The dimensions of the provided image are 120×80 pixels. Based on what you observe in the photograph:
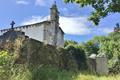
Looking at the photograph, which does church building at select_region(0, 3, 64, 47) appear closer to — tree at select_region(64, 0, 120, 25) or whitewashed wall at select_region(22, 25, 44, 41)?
whitewashed wall at select_region(22, 25, 44, 41)

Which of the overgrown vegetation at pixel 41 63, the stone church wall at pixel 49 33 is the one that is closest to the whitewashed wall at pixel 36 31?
the stone church wall at pixel 49 33

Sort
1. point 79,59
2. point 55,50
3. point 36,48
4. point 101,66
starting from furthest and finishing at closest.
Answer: point 101,66
point 79,59
point 55,50
point 36,48

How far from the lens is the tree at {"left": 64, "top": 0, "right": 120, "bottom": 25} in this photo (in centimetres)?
1630

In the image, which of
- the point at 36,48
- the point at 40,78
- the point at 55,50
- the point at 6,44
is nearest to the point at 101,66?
the point at 55,50

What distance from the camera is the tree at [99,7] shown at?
1630cm

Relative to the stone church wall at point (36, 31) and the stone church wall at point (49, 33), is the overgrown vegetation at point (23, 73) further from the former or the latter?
the stone church wall at point (49, 33)

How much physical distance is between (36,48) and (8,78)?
702cm

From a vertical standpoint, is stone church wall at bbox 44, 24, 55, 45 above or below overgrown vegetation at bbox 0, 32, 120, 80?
above

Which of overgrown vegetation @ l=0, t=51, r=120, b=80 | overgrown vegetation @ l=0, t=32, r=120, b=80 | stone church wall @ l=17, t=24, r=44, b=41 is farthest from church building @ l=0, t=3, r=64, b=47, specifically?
overgrown vegetation @ l=0, t=51, r=120, b=80

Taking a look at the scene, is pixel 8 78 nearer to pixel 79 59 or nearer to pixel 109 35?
pixel 79 59

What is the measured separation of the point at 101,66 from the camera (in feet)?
105

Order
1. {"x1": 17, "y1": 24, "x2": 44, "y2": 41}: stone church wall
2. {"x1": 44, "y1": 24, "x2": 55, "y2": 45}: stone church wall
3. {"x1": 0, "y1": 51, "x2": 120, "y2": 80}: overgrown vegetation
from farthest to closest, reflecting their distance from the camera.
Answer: {"x1": 44, "y1": 24, "x2": 55, "y2": 45}: stone church wall
{"x1": 17, "y1": 24, "x2": 44, "y2": 41}: stone church wall
{"x1": 0, "y1": 51, "x2": 120, "y2": 80}: overgrown vegetation

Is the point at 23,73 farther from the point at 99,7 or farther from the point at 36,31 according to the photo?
the point at 36,31

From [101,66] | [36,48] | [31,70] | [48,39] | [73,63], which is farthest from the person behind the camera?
[48,39]
